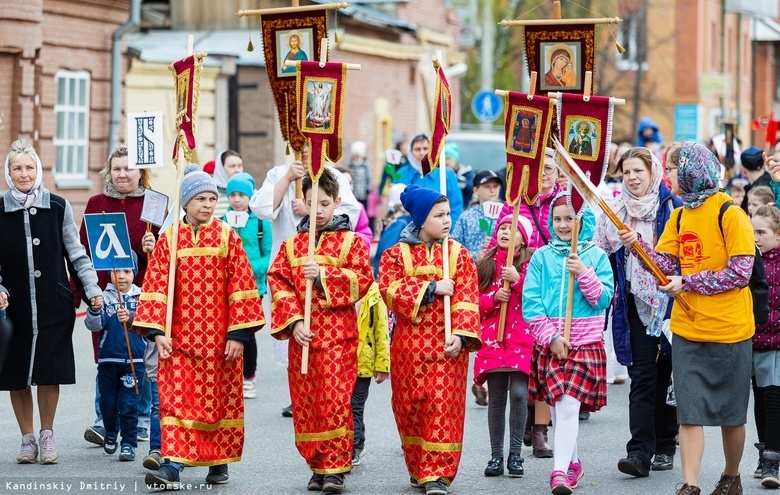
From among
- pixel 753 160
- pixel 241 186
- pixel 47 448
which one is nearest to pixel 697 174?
pixel 47 448

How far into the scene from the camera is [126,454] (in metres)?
8.80

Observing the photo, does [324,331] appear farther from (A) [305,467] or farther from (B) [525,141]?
(B) [525,141]

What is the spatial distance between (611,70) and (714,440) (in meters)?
40.7

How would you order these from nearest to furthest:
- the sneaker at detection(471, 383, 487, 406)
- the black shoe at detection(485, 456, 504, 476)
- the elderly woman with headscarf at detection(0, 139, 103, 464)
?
the black shoe at detection(485, 456, 504, 476) < the elderly woman with headscarf at detection(0, 139, 103, 464) < the sneaker at detection(471, 383, 487, 406)

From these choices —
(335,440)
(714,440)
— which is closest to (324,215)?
(335,440)

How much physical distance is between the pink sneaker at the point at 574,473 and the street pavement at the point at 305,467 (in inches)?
2.8

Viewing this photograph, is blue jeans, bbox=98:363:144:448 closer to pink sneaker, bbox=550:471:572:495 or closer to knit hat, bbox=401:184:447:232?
knit hat, bbox=401:184:447:232

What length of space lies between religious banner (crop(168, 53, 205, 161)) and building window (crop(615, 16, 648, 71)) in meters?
33.3

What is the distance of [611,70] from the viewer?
4959cm

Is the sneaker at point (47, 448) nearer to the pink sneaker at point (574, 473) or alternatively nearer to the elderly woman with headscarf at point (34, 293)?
the elderly woman with headscarf at point (34, 293)

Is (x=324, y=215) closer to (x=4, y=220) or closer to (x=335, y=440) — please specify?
(x=335, y=440)

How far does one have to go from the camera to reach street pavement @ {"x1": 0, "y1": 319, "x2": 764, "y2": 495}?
8117 millimetres

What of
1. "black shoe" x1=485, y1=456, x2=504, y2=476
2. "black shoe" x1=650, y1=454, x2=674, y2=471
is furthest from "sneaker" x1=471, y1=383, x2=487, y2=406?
"black shoe" x1=485, y1=456, x2=504, y2=476

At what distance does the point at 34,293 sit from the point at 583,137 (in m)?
3.35
